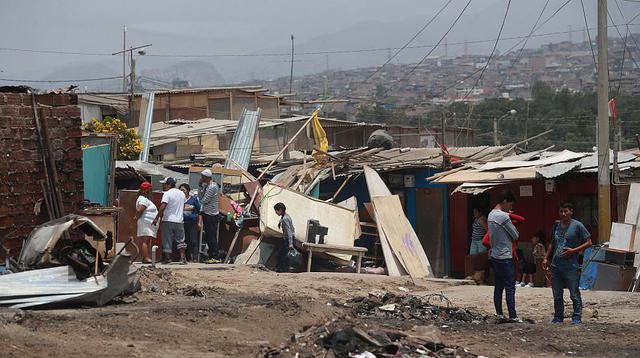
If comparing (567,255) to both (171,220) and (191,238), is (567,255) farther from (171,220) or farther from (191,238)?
(191,238)

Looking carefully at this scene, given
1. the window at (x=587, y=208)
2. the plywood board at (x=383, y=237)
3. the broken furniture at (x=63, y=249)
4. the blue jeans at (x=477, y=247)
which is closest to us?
the broken furniture at (x=63, y=249)

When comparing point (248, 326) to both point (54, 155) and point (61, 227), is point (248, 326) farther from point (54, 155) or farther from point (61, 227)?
point (54, 155)

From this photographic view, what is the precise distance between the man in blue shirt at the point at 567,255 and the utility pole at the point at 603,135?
6991 millimetres

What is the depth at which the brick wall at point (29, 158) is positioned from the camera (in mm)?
13578

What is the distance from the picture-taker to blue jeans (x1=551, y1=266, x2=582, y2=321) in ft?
41.1

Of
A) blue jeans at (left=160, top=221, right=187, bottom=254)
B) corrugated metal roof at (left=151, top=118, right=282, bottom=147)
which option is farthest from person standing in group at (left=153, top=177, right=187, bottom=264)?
corrugated metal roof at (left=151, top=118, right=282, bottom=147)

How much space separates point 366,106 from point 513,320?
62.8 metres

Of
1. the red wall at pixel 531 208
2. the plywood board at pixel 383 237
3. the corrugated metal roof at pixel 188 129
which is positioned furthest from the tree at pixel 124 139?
the red wall at pixel 531 208

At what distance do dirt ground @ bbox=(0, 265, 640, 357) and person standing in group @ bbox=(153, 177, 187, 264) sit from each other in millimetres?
2138

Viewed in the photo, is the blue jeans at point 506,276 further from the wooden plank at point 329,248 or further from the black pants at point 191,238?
the black pants at point 191,238

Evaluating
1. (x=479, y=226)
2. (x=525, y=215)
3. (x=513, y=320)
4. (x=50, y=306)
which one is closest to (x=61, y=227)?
(x=50, y=306)

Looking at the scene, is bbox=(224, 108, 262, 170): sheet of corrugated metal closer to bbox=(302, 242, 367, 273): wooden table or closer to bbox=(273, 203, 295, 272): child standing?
bbox=(302, 242, 367, 273): wooden table

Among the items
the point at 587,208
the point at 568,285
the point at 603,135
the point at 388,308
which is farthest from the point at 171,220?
the point at 587,208

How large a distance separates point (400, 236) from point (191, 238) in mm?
4278
